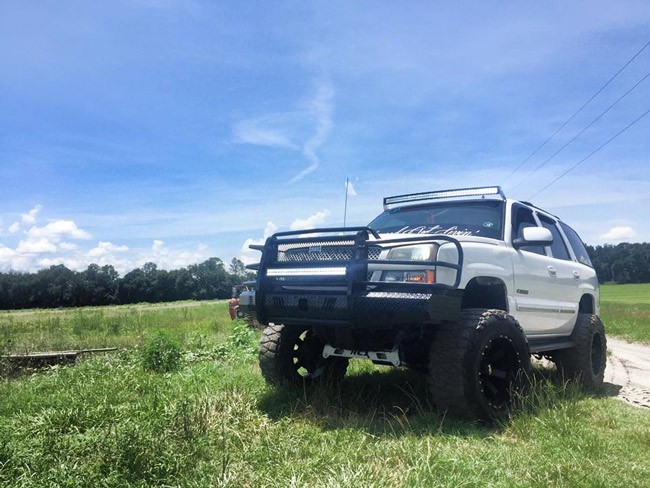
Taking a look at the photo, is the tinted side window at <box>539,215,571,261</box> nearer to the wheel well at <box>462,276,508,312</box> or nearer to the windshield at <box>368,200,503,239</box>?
the windshield at <box>368,200,503,239</box>

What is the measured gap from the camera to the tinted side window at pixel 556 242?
677 cm

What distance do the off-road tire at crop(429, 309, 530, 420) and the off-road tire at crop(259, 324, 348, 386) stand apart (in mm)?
1580

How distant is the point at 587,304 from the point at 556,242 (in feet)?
3.71

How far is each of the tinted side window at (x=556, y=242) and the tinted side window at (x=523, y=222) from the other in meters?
0.50

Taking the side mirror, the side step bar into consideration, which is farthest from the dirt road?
the side step bar

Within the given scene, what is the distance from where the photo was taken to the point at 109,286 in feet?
233

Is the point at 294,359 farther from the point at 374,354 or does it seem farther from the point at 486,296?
the point at 486,296

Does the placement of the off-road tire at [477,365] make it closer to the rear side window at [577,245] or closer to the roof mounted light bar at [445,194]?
the roof mounted light bar at [445,194]

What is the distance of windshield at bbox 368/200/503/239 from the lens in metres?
5.41

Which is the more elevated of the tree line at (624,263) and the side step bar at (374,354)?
the tree line at (624,263)

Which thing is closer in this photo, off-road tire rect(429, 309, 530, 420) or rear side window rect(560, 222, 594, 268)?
off-road tire rect(429, 309, 530, 420)

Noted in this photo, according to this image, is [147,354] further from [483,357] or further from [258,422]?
[483,357]

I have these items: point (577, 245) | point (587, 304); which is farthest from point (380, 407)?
point (577, 245)

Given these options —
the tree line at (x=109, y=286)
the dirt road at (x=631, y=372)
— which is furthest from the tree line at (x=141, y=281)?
the dirt road at (x=631, y=372)
